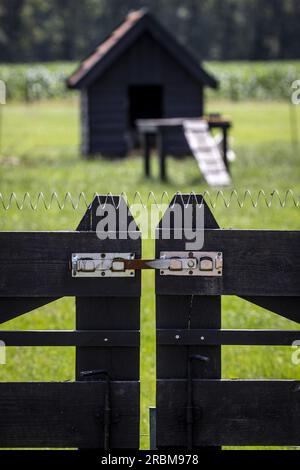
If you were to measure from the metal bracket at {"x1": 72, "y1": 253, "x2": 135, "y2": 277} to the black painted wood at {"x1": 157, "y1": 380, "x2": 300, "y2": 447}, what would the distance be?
0.53 meters

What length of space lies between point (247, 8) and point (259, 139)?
262 feet

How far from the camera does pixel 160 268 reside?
4.00 m

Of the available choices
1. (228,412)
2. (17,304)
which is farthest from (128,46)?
(228,412)

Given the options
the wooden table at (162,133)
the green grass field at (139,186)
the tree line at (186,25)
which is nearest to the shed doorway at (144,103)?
the green grass field at (139,186)

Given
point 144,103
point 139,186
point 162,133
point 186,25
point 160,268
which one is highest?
point 186,25

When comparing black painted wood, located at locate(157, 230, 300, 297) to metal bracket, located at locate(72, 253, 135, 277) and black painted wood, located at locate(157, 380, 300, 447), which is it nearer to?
metal bracket, located at locate(72, 253, 135, 277)

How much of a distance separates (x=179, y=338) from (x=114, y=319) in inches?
11.5

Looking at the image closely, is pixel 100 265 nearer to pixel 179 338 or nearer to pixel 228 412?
pixel 179 338

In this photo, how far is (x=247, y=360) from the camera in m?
7.30

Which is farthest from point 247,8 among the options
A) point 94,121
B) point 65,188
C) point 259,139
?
point 65,188

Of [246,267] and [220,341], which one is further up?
[246,267]

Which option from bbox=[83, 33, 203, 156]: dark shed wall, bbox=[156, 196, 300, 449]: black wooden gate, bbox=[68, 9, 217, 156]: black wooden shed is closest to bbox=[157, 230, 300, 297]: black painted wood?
bbox=[156, 196, 300, 449]: black wooden gate

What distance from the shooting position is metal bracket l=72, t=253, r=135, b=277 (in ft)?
13.2
